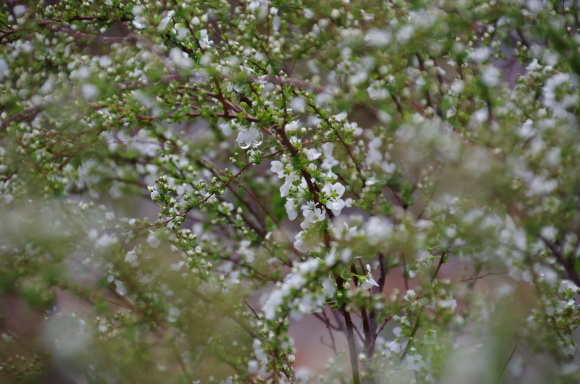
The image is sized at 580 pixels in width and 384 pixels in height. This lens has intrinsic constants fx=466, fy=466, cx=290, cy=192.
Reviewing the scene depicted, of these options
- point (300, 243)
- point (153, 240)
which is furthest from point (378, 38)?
point (153, 240)

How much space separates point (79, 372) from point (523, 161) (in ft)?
3.57

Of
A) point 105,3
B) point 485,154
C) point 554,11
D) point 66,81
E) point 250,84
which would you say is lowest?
point 485,154

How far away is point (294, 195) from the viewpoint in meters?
1.05

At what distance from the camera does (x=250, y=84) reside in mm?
1021

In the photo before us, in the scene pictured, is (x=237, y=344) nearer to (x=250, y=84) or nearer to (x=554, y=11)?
(x=250, y=84)

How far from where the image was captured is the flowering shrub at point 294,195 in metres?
0.89

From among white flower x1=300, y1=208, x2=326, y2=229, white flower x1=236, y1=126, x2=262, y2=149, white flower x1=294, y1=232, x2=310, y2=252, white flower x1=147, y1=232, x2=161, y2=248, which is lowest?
white flower x1=294, y1=232, x2=310, y2=252

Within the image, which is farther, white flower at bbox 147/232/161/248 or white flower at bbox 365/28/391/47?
white flower at bbox 147/232/161/248

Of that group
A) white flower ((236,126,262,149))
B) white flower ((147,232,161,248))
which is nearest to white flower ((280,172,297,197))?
white flower ((236,126,262,149))

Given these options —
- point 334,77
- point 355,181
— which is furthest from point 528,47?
point 355,181

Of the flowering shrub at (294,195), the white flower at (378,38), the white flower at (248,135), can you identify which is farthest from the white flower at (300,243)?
the white flower at (378,38)

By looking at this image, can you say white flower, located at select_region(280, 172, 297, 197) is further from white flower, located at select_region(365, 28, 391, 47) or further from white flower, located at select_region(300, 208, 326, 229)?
white flower, located at select_region(365, 28, 391, 47)

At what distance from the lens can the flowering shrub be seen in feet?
2.93

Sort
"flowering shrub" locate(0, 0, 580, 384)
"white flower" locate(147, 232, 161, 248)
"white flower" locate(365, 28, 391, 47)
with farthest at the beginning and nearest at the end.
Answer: "white flower" locate(147, 232, 161, 248), "white flower" locate(365, 28, 391, 47), "flowering shrub" locate(0, 0, 580, 384)
